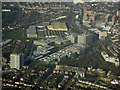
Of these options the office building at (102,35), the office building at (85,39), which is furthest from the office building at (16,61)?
the office building at (102,35)

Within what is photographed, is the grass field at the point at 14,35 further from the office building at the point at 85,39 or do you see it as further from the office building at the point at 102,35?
the office building at the point at 102,35

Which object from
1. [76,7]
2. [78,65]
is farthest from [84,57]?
[76,7]

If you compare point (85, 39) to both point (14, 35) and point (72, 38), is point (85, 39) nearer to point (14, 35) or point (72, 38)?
point (72, 38)

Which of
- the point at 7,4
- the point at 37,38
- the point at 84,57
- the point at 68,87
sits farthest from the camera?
the point at 7,4

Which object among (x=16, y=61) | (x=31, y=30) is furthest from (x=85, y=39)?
(x=16, y=61)

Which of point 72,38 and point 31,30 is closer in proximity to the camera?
point 72,38

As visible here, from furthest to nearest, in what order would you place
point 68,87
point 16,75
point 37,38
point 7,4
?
point 7,4
point 37,38
point 16,75
point 68,87

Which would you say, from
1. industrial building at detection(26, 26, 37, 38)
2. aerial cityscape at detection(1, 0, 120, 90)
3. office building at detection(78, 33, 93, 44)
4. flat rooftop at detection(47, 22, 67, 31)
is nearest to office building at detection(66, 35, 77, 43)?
aerial cityscape at detection(1, 0, 120, 90)

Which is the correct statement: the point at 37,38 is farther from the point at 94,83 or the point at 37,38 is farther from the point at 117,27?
the point at 94,83

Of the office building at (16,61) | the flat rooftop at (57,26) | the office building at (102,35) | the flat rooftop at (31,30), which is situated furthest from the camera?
the flat rooftop at (57,26)
